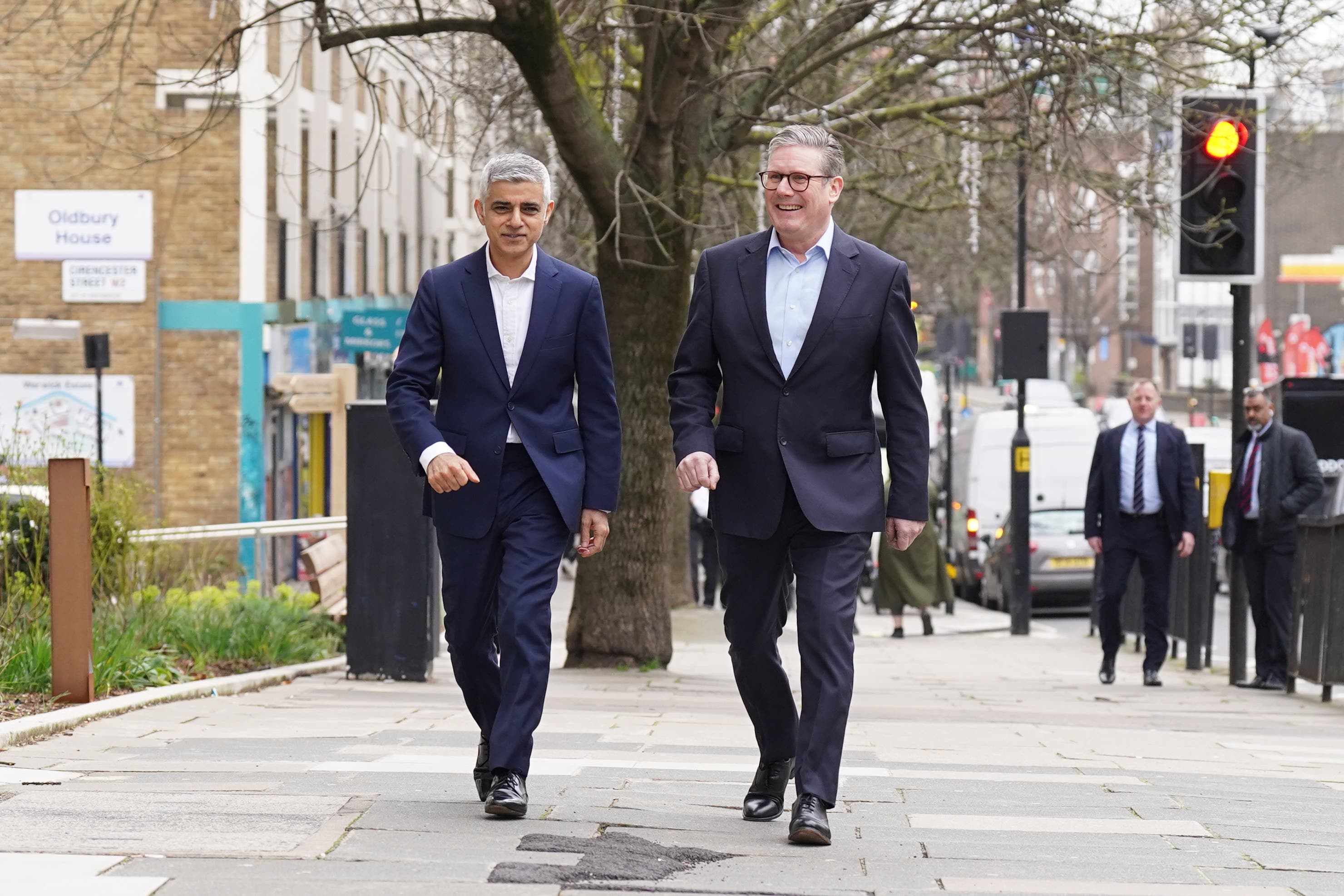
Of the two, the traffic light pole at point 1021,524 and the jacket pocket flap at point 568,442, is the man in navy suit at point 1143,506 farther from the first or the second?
the jacket pocket flap at point 568,442

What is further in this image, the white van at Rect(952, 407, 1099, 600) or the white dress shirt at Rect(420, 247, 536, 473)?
the white van at Rect(952, 407, 1099, 600)

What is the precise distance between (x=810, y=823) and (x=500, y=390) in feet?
5.01

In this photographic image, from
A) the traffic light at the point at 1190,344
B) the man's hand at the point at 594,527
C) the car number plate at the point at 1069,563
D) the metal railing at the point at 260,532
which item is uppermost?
the traffic light at the point at 1190,344

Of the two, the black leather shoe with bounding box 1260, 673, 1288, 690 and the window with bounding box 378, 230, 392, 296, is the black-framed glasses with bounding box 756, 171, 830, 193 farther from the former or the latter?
the window with bounding box 378, 230, 392, 296

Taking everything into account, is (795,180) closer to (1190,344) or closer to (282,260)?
(282,260)

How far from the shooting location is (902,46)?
13703 mm

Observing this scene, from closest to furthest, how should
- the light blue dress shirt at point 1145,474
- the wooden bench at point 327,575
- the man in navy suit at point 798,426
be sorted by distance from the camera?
the man in navy suit at point 798,426 < the wooden bench at point 327,575 < the light blue dress shirt at point 1145,474

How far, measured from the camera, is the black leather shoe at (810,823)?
522 cm

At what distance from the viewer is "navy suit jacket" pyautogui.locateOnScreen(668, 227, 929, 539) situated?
18.2ft

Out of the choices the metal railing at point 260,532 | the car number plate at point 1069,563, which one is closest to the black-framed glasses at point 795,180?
the metal railing at point 260,532

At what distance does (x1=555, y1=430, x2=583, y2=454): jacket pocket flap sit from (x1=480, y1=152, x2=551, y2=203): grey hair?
682 mm

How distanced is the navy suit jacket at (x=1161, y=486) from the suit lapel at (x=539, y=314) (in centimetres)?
748

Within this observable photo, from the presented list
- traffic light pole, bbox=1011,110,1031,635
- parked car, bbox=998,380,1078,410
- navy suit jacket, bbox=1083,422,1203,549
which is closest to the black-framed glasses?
navy suit jacket, bbox=1083,422,1203,549

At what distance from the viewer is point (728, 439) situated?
18.5 feet
